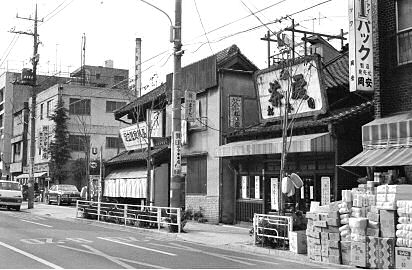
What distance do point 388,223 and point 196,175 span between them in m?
13.6

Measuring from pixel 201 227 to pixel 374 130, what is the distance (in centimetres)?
885

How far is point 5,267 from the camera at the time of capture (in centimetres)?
951

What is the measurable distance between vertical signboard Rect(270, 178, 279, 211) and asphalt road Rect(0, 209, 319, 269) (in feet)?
14.5

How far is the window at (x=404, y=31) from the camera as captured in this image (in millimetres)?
14258

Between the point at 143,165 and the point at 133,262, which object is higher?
the point at 143,165

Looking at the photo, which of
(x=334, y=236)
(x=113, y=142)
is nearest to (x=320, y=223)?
(x=334, y=236)

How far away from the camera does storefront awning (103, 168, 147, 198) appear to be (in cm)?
2765

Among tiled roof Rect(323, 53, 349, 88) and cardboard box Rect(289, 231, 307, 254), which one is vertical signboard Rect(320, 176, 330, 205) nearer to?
tiled roof Rect(323, 53, 349, 88)

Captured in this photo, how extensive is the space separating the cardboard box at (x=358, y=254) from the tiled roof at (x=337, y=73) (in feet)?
Result: 26.1

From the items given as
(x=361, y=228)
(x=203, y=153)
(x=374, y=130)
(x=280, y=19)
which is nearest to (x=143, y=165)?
(x=203, y=153)

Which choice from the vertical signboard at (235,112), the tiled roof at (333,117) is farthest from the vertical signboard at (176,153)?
the vertical signboard at (235,112)

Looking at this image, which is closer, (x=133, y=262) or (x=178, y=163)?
(x=133, y=262)

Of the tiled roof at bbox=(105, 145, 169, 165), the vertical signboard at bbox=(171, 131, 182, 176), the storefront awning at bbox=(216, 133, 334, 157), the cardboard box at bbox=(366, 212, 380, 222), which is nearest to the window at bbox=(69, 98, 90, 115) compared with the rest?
the tiled roof at bbox=(105, 145, 169, 165)

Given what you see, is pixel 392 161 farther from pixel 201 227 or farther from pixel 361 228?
pixel 201 227
